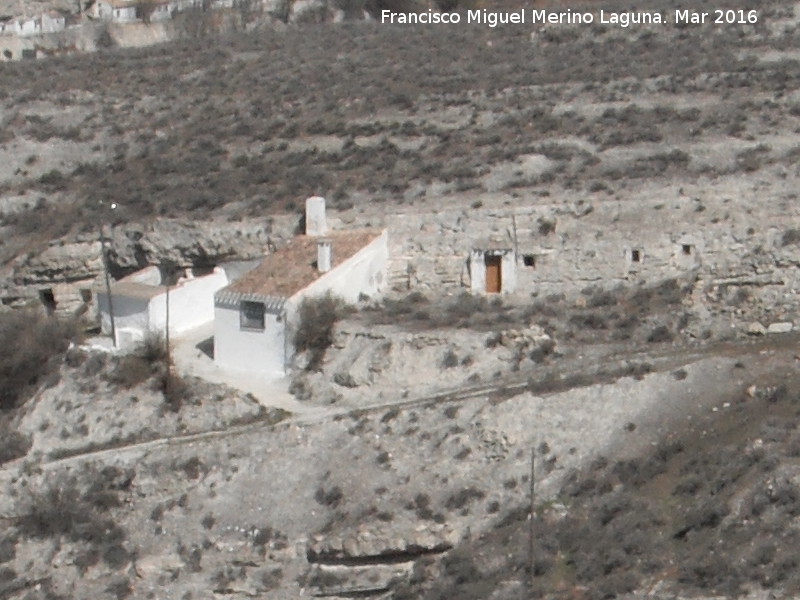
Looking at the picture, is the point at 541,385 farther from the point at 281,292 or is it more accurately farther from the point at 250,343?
the point at 250,343

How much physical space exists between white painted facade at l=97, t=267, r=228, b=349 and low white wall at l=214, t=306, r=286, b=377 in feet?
5.48

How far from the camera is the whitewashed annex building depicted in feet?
112

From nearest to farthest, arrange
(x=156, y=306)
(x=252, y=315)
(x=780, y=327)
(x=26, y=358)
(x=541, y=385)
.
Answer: (x=541, y=385)
(x=780, y=327)
(x=252, y=315)
(x=26, y=358)
(x=156, y=306)

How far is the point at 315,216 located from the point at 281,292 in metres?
3.57

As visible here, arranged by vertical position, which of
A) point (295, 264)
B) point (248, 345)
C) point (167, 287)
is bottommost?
point (248, 345)

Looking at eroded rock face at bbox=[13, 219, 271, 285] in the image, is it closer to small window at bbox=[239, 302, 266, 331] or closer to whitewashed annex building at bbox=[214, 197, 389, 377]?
whitewashed annex building at bbox=[214, 197, 389, 377]

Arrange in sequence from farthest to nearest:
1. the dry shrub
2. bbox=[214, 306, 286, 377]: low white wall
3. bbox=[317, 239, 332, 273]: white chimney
Result: the dry shrub, bbox=[317, 239, 332, 273]: white chimney, bbox=[214, 306, 286, 377]: low white wall

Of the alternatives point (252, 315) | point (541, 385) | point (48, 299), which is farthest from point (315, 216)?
point (541, 385)

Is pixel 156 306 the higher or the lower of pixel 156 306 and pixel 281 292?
the lower

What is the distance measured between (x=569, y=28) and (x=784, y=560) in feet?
102

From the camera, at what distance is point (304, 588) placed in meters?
28.9

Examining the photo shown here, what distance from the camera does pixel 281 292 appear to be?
34312 millimetres

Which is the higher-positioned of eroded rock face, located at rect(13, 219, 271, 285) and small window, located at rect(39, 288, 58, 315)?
eroded rock face, located at rect(13, 219, 271, 285)

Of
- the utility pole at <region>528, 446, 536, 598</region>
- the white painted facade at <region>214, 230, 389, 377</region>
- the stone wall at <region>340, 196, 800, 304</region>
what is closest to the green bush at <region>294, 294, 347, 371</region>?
the white painted facade at <region>214, 230, 389, 377</region>
